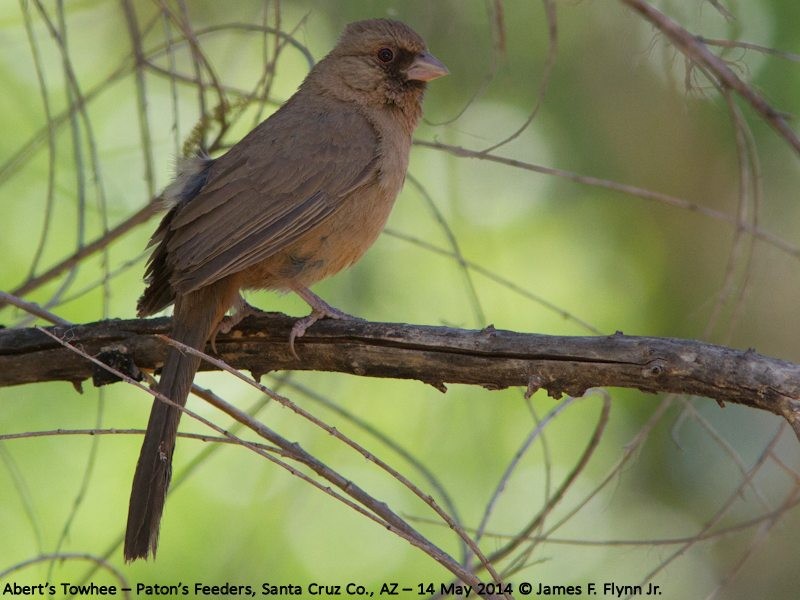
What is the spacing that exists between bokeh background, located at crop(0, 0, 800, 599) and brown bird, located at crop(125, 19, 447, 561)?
42 cm

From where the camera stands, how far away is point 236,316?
384cm

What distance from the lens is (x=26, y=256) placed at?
5.52m

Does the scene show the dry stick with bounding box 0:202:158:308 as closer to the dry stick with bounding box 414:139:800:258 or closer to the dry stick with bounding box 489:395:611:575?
the dry stick with bounding box 414:139:800:258

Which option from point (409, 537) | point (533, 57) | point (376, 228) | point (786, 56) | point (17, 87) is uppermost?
point (533, 57)

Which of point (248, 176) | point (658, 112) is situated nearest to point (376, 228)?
point (248, 176)

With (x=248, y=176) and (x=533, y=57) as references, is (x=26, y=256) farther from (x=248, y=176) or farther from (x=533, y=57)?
(x=533, y=57)

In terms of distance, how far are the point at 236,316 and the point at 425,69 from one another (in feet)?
4.76

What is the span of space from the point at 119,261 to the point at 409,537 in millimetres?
3659

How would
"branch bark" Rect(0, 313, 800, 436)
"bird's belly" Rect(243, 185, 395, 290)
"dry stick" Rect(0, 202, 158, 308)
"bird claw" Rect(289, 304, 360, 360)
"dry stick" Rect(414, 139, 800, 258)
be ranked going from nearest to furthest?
"branch bark" Rect(0, 313, 800, 436)
"dry stick" Rect(414, 139, 800, 258)
"bird claw" Rect(289, 304, 360, 360)
"dry stick" Rect(0, 202, 158, 308)
"bird's belly" Rect(243, 185, 395, 290)

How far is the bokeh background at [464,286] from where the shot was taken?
512 centimetres

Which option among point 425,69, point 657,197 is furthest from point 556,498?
point 425,69

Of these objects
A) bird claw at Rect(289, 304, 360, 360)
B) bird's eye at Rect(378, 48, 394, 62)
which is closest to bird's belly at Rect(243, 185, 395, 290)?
bird claw at Rect(289, 304, 360, 360)

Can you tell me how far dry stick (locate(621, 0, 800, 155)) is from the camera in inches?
110

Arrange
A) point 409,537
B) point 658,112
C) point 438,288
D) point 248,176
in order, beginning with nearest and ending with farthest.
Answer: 1. point 409,537
2. point 248,176
3. point 438,288
4. point 658,112
